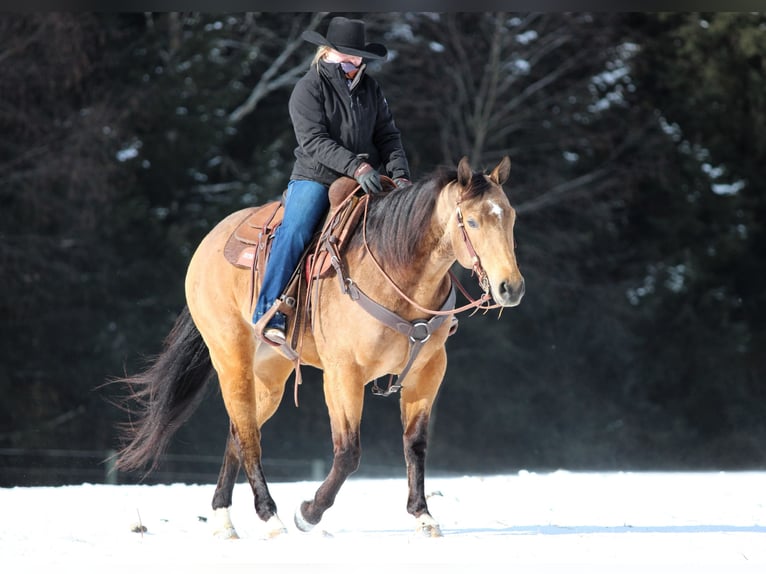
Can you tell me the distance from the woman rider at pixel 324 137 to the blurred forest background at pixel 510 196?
12.3 m

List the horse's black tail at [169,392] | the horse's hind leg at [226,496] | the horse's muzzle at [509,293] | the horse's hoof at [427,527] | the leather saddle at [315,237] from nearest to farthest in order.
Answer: the horse's muzzle at [509,293] → the horse's hoof at [427,527] → the leather saddle at [315,237] → the horse's hind leg at [226,496] → the horse's black tail at [169,392]

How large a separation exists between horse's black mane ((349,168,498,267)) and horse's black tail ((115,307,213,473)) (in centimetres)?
191

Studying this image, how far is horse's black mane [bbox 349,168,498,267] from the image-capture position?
5.99 metres

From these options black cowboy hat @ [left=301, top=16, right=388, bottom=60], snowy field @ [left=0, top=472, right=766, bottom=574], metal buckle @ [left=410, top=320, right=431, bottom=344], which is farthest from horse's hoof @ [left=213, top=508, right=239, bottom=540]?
black cowboy hat @ [left=301, top=16, right=388, bottom=60]

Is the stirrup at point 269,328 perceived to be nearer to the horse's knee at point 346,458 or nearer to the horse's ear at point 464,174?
the horse's knee at point 346,458

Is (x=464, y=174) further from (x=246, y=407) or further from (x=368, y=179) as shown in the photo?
(x=246, y=407)

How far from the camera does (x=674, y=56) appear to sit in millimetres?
24719

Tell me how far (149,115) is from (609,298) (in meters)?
9.48

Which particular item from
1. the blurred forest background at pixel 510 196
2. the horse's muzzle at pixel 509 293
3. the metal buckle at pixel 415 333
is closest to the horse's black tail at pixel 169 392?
the metal buckle at pixel 415 333

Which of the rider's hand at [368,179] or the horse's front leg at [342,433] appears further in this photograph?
the rider's hand at [368,179]

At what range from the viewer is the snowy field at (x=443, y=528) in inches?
201

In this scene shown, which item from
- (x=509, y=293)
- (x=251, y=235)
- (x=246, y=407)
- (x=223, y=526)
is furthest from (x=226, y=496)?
(x=509, y=293)

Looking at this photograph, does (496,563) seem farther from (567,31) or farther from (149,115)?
(567,31)

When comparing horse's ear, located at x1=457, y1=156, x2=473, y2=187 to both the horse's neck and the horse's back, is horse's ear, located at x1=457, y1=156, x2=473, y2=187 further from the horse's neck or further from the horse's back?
the horse's back
